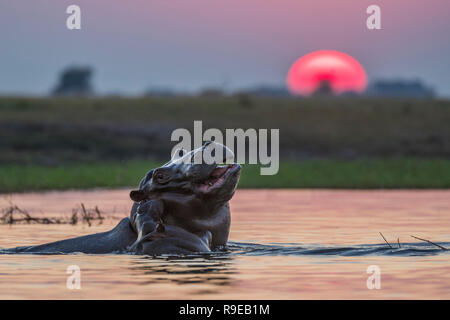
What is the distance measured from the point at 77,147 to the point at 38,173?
8689 millimetres

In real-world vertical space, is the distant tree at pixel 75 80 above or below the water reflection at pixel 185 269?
above

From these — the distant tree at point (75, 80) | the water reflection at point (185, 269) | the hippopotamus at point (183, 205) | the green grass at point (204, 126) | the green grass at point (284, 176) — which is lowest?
the water reflection at point (185, 269)

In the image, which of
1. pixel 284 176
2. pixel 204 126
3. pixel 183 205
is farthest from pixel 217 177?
pixel 204 126

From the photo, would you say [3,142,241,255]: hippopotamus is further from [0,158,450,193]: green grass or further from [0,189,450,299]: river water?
[0,158,450,193]: green grass

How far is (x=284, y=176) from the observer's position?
28.0 m

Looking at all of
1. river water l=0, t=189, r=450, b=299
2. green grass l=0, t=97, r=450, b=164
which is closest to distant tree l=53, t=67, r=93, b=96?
green grass l=0, t=97, r=450, b=164

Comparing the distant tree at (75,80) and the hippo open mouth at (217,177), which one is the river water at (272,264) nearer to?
the hippo open mouth at (217,177)

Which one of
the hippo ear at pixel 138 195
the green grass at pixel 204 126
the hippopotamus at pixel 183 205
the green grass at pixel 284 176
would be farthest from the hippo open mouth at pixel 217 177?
the green grass at pixel 204 126

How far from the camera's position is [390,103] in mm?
56688

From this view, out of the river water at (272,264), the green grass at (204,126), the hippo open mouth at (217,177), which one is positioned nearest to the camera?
the river water at (272,264)

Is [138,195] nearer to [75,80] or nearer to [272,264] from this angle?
[272,264]

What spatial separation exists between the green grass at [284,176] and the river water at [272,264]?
7.42m

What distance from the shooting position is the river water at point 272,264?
9047mm
